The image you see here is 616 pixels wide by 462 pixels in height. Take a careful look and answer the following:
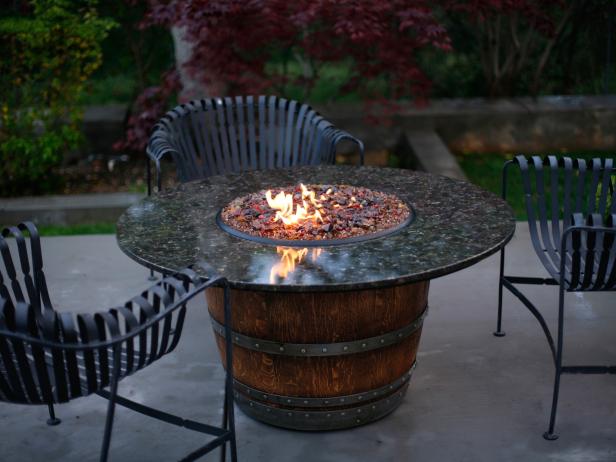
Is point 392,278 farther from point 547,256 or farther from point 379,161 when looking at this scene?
point 379,161

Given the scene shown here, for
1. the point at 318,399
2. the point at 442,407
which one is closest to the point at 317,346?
the point at 318,399

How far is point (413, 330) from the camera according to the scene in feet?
11.4

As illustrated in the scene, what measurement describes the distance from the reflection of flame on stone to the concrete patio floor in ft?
2.51

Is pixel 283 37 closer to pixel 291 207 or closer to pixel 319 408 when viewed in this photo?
pixel 291 207

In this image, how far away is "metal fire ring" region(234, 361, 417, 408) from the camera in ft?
11.1

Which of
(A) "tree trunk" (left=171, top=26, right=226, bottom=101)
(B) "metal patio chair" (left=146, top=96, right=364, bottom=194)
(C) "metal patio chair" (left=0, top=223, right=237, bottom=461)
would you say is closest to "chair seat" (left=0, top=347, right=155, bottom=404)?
(C) "metal patio chair" (left=0, top=223, right=237, bottom=461)

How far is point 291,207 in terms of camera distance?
3.51m

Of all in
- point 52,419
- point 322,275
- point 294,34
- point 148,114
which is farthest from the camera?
point 148,114

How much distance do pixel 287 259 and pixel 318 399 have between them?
24.2 inches

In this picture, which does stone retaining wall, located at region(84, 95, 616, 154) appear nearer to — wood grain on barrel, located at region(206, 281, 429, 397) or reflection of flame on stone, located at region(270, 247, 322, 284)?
wood grain on barrel, located at region(206, 281, 429, 397)

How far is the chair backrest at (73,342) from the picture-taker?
2.52 meters

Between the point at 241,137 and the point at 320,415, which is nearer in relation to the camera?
the point at 320,415

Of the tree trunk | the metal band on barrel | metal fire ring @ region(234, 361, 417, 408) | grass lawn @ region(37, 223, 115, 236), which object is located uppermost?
the tree trunk

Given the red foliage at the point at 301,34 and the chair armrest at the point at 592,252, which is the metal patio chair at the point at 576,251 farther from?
the red foliage at the point at 301,34
